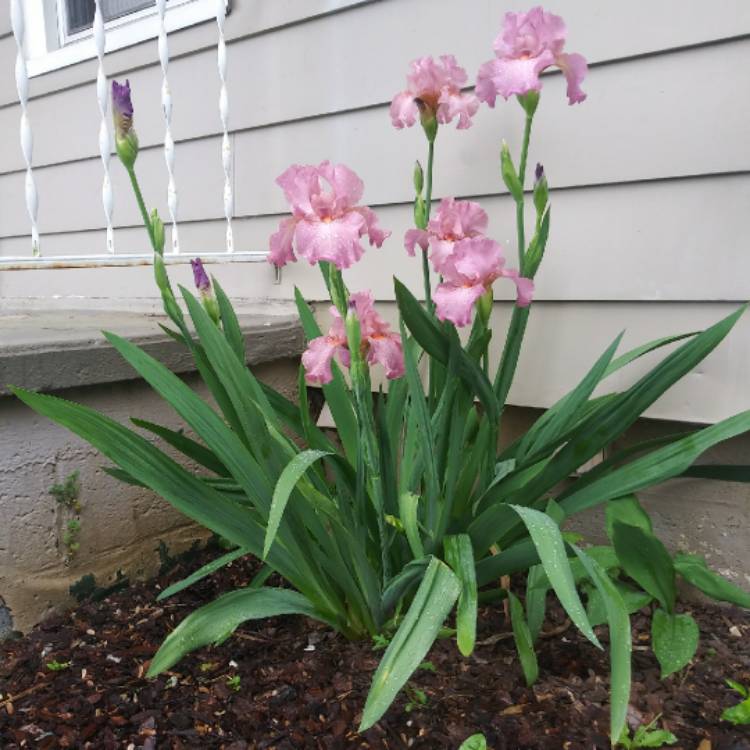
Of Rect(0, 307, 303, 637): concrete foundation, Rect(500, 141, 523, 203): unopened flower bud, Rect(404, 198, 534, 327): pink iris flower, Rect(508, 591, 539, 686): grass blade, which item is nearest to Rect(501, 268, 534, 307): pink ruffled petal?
Rect(404, 198, 534, 327): pink iris flower

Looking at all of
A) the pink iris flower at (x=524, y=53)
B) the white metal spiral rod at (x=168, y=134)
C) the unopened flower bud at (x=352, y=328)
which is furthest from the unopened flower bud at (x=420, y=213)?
the white metal spiral rod at (x=168, y=134)

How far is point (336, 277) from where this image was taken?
1100 mm

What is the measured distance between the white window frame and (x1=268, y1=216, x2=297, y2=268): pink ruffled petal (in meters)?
1.30

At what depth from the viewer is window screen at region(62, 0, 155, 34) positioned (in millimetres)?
2537

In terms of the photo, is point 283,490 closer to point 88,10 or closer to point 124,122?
point 124,122

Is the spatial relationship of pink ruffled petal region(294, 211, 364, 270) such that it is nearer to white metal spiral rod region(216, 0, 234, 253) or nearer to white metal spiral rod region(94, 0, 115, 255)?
white metal spiral rod region(216, 0, 234, 253)

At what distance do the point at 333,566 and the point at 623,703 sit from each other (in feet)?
1.76

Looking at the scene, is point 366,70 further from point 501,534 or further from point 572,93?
point 501,534

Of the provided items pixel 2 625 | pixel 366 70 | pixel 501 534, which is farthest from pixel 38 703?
pixel 366 70

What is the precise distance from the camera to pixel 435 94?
1297 millimetres

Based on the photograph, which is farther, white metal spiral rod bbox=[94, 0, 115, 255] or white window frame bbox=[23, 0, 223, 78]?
white window frame bbox=[23, 0, 223, 78]

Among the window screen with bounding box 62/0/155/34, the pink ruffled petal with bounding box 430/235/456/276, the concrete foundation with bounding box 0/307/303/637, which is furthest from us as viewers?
the window screen with bounding box 62/0/155/34

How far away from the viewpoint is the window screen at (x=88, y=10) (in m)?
2.54

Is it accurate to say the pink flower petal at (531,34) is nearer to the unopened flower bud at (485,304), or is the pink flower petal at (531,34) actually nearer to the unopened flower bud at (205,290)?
the unopened flower bud at (485,304)
